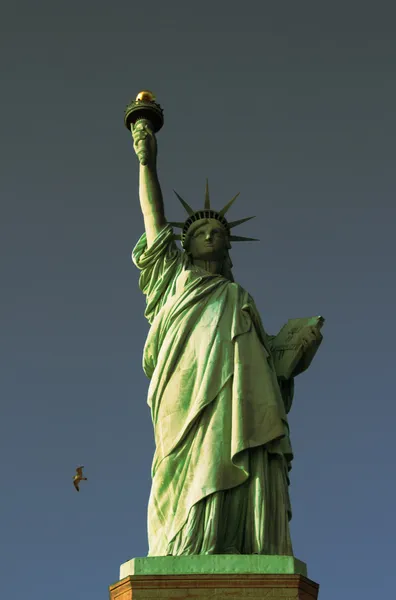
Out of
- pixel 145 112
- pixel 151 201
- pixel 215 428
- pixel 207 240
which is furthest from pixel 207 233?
pixel 215 428

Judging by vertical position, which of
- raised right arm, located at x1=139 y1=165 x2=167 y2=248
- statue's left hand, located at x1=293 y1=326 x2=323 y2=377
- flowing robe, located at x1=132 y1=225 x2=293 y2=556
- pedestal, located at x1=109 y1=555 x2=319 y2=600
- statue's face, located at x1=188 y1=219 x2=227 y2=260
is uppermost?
raised right arm, located at x1=139 y1=165 x2=167 y2=248

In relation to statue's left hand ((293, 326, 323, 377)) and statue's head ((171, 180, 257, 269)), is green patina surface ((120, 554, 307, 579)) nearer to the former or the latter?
statue's left hand ((293, 326, 323, 377))

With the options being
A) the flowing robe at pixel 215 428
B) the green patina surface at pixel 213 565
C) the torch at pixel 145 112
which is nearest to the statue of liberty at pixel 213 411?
the flowing robe at pixel 215 428

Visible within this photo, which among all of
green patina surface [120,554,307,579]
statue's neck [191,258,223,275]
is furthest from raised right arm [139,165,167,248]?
green patina surface [120,554,307,579]

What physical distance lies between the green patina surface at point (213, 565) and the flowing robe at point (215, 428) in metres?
0.32

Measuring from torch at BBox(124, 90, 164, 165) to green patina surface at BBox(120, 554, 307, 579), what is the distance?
705 centimetres

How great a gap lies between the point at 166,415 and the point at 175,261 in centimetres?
269

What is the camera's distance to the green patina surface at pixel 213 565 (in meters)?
14.5

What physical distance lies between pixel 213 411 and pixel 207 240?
2.85 meters

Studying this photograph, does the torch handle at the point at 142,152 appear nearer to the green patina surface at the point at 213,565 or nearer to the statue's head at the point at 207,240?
the statue's head at the point at 207,240

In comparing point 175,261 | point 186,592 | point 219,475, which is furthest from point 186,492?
point 175,261

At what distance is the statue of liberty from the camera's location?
15.3 m

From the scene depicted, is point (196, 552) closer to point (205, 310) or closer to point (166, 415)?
point (166, 415)

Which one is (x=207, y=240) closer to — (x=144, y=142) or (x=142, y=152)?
(x=142, y=152)
